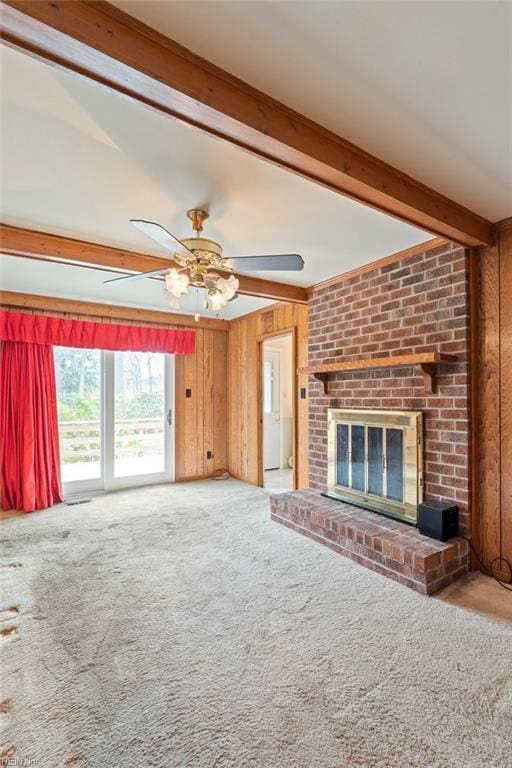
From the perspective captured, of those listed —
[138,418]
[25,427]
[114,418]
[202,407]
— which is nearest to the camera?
[25,427]

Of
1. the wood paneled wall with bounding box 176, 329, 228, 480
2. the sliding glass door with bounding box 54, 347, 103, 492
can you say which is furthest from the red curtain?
the wood paneled wall with bounding box 176, 329, 228, 480

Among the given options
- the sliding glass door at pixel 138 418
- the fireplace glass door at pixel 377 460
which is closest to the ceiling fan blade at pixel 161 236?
the fireplace glass door at pixel 377 460

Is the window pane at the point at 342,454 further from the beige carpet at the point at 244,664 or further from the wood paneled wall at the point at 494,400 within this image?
the wood paneled wall at the point at 494,400

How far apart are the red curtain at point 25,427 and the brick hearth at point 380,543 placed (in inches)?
108

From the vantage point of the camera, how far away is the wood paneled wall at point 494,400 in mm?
2365

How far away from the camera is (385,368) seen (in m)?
3.00

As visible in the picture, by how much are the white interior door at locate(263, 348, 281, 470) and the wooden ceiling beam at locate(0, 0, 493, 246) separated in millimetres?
4235

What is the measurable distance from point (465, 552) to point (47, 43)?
3.18m

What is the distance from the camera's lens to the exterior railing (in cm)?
437

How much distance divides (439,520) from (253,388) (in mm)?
2963

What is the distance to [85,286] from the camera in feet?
12.3

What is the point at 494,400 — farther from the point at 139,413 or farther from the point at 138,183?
the point at 139,413

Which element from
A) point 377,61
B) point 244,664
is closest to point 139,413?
point 244,664

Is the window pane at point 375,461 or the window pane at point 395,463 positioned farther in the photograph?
the window pane at point 375,461
